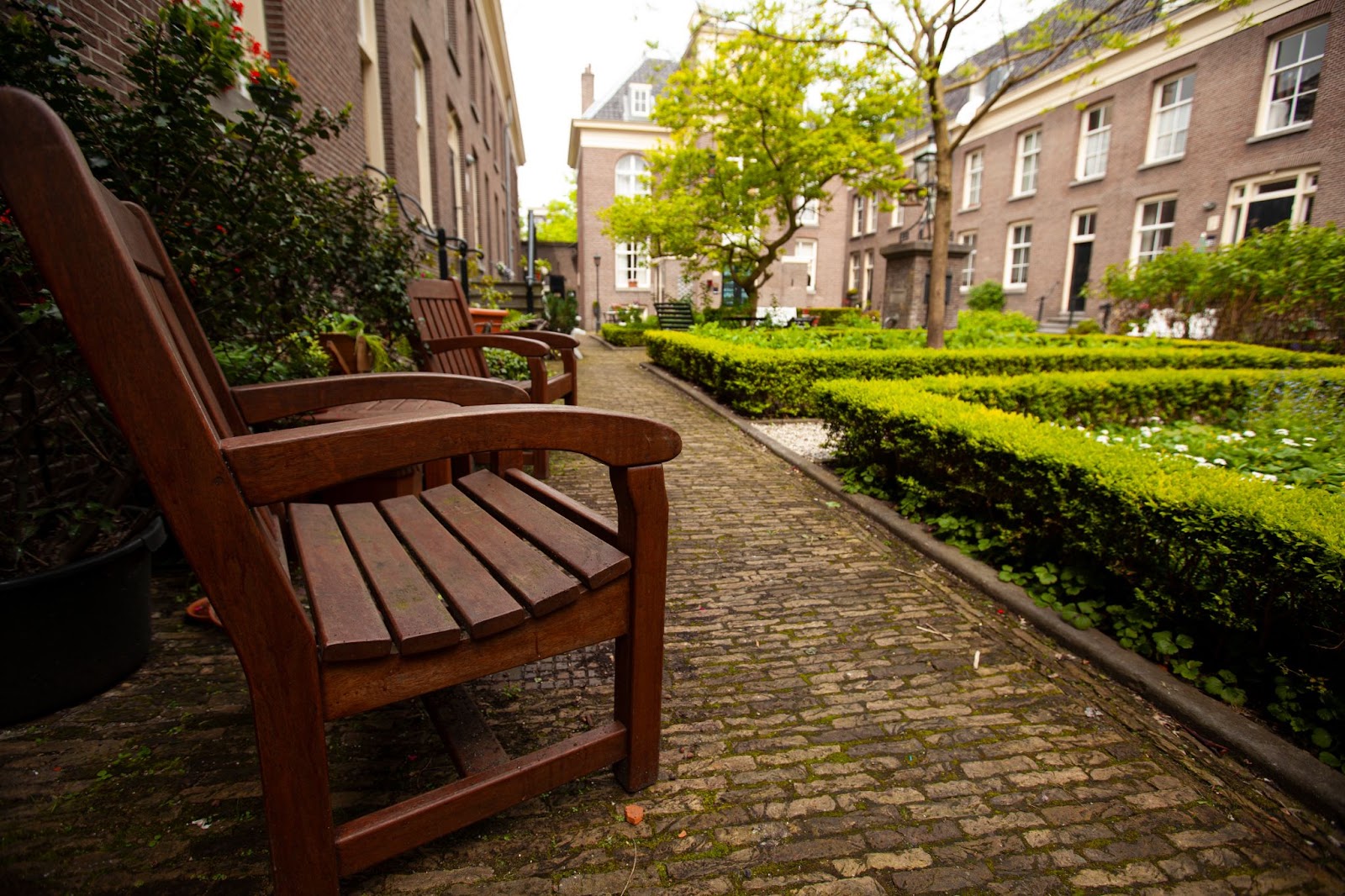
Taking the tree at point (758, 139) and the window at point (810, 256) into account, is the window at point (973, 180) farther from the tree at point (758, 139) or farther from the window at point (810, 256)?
the tree at point (758, 139)

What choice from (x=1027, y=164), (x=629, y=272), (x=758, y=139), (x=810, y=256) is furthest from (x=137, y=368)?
(x=810, y=256)

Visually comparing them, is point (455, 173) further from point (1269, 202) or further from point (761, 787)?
point (1269, 202)

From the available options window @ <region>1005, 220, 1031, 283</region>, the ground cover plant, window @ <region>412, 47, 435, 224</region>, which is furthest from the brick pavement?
window @ <region>1005, 220, 1031, 283</region>

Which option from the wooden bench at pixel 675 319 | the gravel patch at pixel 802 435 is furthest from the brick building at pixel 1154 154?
the gravel patch at pixel 802 435

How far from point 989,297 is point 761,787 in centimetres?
2462

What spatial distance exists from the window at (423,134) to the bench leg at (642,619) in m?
10.1

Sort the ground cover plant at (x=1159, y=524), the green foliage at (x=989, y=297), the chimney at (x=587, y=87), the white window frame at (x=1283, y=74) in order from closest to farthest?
1. the ground cover plant at (x=1159, y=524)
2. the white window frame at (x=1283, y=74)
3. the green foliage at (x=989, y=297)
4. the chimney at (x=587, y=87)

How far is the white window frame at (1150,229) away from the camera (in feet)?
57.6

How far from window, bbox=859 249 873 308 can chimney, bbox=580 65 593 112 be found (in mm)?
16500

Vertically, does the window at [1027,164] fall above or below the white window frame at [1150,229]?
above

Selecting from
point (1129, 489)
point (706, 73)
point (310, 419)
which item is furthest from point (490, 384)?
point (706, 73)

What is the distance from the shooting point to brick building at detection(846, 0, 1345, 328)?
47.5 ft

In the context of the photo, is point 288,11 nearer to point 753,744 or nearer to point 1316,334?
point 753,744

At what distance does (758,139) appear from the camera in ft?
42.3
